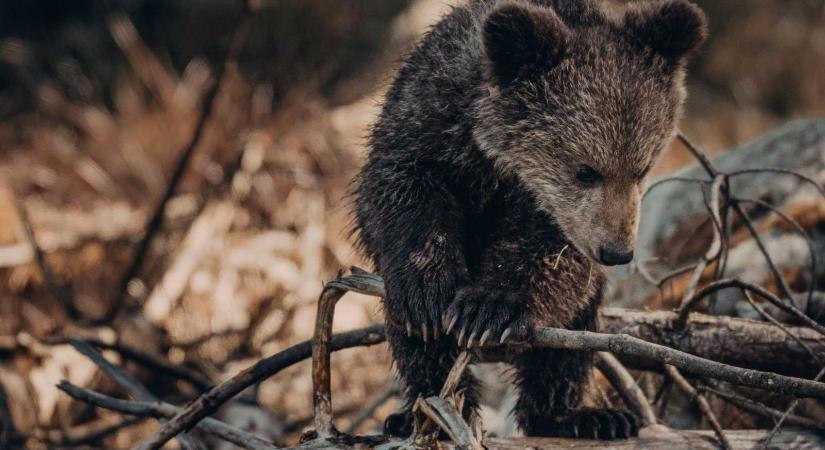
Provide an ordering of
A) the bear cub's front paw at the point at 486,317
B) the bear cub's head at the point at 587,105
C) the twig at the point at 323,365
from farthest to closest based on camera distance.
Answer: the bear cub's head at the point at 587,105 < the bear cub's front paw at the point at 486,317 < the twig at the point at 323,365

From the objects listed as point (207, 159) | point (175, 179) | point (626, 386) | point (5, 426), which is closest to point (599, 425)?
point (626, 386)

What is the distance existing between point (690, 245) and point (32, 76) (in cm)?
641

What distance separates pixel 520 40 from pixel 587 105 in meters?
0.32

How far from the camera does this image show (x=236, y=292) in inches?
281

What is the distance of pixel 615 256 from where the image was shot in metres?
3.17

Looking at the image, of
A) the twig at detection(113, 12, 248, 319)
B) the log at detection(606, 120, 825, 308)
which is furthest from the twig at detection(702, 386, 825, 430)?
the twig at detection(113, 12, 248, 319)

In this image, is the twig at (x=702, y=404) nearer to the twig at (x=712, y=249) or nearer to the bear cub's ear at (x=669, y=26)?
the twig at (x=712, y=249)

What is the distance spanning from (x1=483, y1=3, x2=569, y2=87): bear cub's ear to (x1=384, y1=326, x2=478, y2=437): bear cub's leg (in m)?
0.93

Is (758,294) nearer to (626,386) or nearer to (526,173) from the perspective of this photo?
(626,386)

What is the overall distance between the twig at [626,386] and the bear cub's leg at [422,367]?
2.10 feet

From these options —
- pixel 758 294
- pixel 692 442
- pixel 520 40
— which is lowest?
pixel 692 442

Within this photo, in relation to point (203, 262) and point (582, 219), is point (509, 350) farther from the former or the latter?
point (203, 262)

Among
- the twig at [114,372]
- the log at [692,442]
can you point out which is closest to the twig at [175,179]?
the twig at [114,372]

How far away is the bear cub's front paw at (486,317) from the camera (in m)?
2.95
